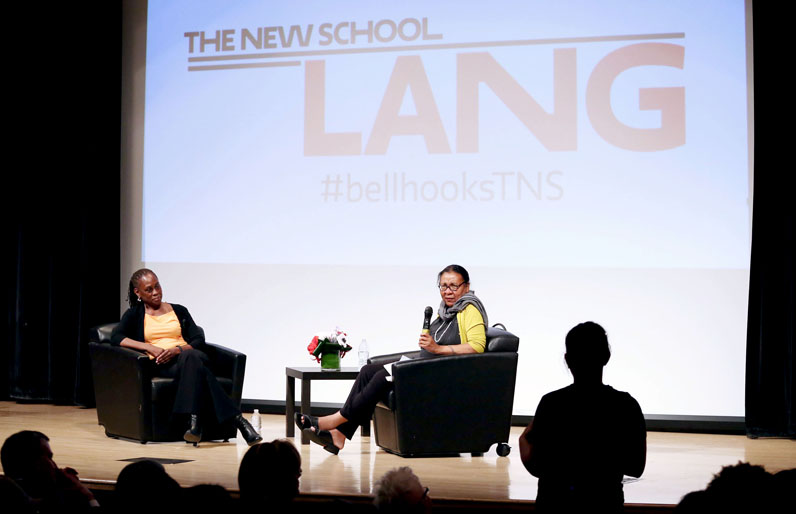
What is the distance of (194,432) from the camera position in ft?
15.4

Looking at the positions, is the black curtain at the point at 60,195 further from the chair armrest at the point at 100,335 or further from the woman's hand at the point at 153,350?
the woman's hand at the point at 153,350

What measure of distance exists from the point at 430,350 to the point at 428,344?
0.04m

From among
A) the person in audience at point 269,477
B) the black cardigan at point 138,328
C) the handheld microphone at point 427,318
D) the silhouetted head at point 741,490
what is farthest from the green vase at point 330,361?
the silhouetted head at point 741,490

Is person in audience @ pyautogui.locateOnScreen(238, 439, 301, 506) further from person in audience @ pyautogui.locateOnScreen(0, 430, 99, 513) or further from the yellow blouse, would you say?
the yellow blouse

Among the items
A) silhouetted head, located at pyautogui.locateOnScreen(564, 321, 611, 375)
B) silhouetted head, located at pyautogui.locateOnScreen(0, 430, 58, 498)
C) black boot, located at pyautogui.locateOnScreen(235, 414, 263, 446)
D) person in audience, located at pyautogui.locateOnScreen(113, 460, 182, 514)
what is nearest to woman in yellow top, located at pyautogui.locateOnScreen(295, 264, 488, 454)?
black boot, located at pyautogui.locateOnScreen(235, 414, 263, 446)

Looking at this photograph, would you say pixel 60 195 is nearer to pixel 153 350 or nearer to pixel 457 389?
pixel 153 350

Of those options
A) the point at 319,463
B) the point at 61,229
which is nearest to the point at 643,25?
the point at 319,463

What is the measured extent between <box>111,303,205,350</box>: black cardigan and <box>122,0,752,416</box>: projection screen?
104 cm

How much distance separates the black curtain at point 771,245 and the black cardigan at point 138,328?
3.06 metres

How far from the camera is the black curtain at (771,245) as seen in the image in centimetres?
523

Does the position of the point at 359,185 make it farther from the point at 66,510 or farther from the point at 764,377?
the point at 66,510

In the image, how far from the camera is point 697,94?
5.45 metres

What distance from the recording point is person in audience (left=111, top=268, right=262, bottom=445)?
476 cm

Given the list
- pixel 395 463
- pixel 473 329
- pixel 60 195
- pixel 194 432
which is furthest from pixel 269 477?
pixel 60 195
